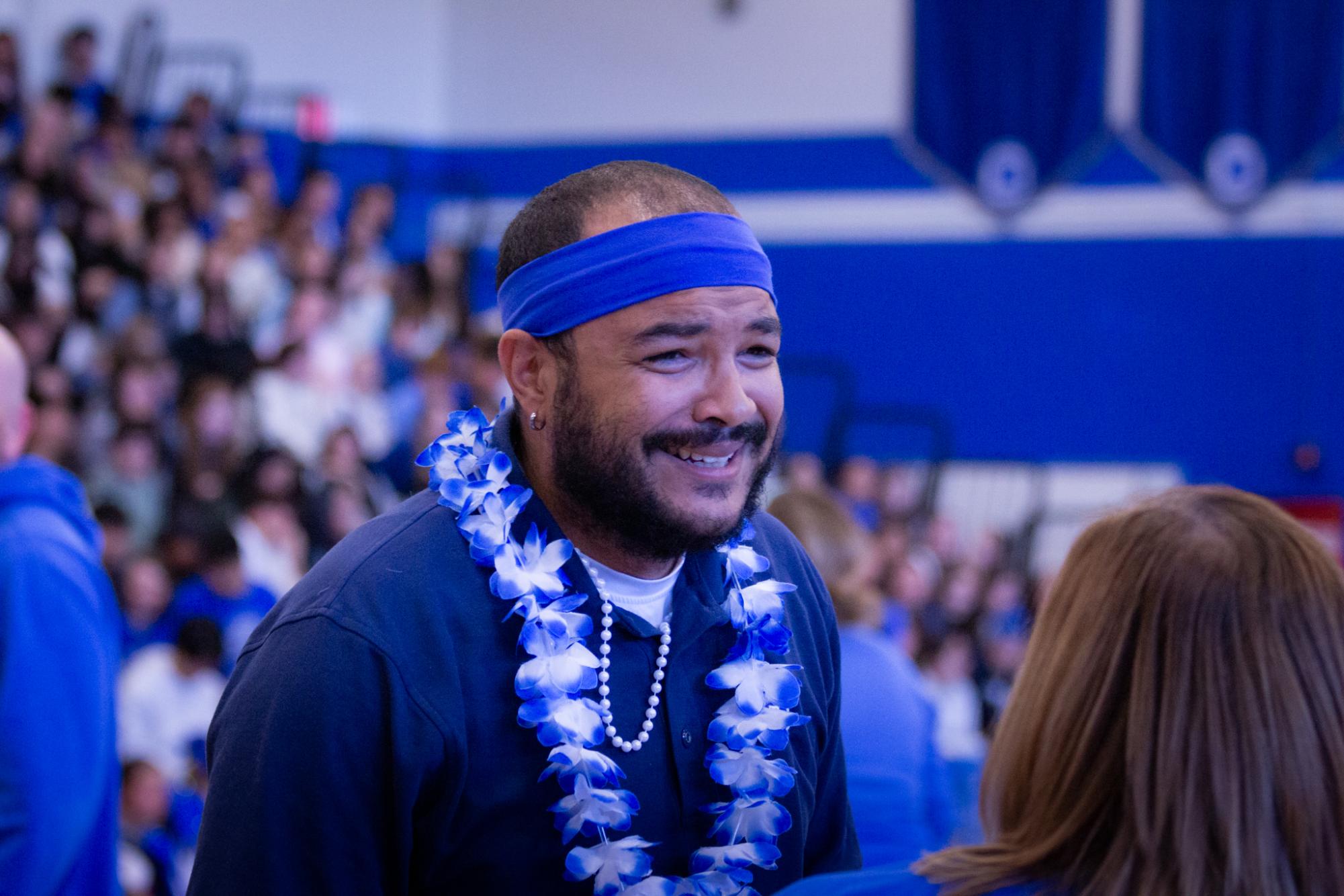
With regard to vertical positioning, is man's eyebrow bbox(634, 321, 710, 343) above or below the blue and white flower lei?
above

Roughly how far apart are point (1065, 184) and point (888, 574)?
14.6ft

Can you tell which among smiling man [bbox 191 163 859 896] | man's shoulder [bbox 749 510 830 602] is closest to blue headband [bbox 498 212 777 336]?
smiling man [bbox 191 163 859 896]

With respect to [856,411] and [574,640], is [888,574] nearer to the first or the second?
[856,411]

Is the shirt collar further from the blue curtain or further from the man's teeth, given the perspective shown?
the blue curtain

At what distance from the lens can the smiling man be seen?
147 centimetres

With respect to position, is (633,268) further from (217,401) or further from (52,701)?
(217,401)

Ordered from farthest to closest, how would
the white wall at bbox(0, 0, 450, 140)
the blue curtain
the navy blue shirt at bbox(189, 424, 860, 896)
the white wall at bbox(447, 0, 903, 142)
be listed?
the white wall at bbox(447, 0, 903, 142) → the blue curtain → the white wall at bbox(0, 0, 450, 140) → the navy blue shirt at bbox(189, 424, 860, 896)

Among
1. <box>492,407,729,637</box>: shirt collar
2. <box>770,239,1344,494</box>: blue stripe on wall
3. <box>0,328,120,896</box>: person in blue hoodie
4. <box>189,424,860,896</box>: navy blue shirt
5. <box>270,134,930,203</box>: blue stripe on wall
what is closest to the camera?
<box>189,424,860,896</box>: navy blue shirt

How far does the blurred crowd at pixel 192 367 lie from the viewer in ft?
16.5

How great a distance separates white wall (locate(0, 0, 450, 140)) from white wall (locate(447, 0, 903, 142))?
9.0 inches

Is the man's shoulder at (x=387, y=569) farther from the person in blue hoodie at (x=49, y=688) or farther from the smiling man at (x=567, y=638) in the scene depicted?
the person in blue hoodie at (x=49, y=688)

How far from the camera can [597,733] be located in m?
1.60

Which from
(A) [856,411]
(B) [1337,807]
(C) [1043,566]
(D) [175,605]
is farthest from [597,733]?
(A) [856,411]

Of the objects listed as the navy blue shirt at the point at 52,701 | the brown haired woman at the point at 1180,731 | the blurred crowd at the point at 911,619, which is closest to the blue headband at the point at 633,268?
the brown haired woman at the point at 1180,731
